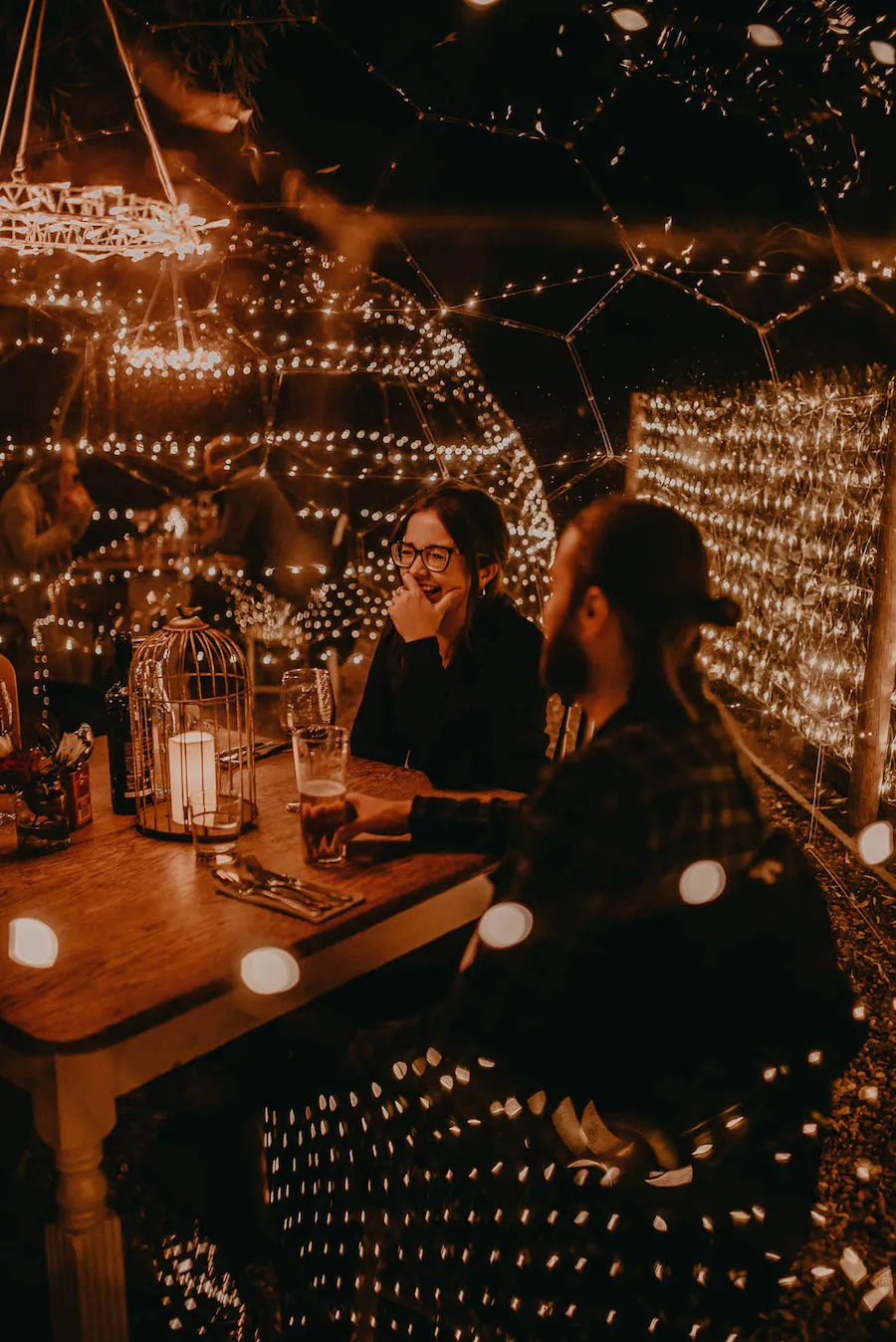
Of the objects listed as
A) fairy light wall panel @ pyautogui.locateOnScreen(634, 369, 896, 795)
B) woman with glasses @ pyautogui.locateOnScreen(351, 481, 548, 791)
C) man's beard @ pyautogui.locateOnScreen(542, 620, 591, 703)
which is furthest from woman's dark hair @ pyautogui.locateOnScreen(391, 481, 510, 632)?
fairy light wall panel @ pyautogui.locateOnScreen(634, 369, 896, 795)

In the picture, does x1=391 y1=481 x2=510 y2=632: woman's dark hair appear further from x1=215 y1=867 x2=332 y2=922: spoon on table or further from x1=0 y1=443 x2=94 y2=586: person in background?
x1=0 y1=443 x2=94 y2=586: person in background

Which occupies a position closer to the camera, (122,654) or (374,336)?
(122,654)

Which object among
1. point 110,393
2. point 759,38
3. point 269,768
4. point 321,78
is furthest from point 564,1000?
point 321,78

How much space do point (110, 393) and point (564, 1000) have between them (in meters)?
3.46

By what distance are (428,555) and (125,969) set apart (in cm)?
130

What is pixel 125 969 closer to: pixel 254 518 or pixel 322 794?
pixel 322 794

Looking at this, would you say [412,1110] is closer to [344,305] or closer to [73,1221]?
[73,1221]

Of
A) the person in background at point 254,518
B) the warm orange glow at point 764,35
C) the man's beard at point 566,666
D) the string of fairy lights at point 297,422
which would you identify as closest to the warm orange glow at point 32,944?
the man's beard at point 566,666

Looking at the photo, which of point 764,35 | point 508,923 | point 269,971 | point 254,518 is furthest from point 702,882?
point 254,518

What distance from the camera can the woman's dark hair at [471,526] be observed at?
2.11 meters

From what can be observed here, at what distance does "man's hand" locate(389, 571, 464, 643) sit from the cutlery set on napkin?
96cm

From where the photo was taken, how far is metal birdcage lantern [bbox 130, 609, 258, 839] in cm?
140

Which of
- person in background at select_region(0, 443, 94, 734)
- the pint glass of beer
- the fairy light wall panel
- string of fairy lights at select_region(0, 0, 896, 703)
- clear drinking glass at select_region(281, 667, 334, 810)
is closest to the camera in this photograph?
the pint glass of beer

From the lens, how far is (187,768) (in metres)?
1.40
